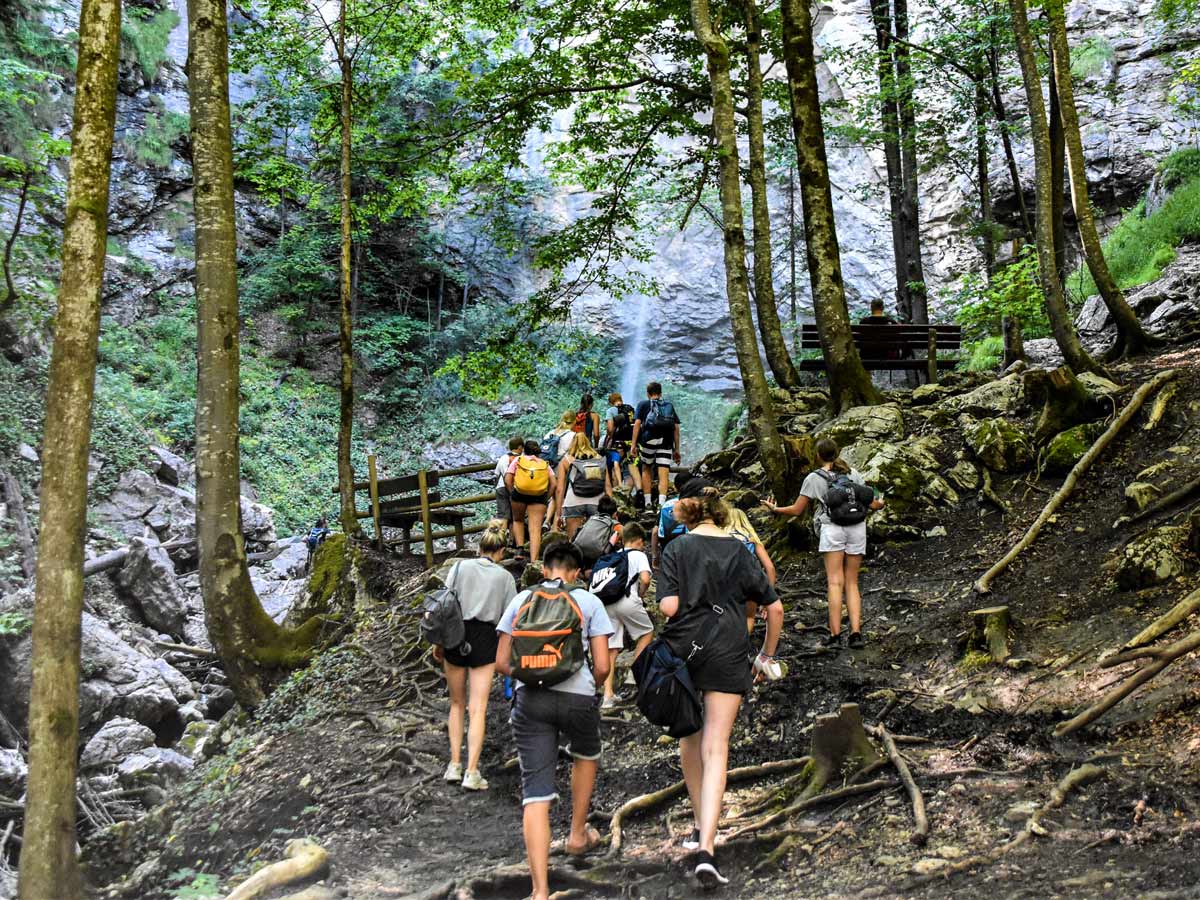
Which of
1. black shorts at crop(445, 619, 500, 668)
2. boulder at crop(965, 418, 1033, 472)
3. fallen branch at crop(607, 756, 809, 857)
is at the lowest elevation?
fallen branch at crop(607, 756, 809, 857)

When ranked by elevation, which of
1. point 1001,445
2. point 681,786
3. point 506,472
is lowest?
point 681,786

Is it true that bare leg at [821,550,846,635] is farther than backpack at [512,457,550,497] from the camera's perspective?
No

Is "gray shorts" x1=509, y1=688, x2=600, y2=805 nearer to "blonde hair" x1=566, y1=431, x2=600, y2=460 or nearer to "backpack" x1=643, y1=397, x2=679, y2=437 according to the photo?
"blonde hair" x1=566, y1=431, x2=600, y2=460

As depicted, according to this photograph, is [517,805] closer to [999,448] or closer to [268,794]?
[268,794]

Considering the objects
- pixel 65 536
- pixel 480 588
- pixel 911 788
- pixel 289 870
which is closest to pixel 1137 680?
pixel 911 788

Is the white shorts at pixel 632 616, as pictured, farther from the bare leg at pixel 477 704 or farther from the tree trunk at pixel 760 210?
the tree trunk at pixel 760 210

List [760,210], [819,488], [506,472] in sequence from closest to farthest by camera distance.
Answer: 1. [819,488]
2. [506,472]
3. [760,210]

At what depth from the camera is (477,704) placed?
6.11 metres

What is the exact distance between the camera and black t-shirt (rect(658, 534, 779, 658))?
4.31 m

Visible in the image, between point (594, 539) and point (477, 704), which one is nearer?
point (477, 704)

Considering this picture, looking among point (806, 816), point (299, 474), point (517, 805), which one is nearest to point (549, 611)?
point (806, 816)

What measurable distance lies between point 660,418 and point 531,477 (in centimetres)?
201

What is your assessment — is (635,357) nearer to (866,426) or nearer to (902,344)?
(902,344)

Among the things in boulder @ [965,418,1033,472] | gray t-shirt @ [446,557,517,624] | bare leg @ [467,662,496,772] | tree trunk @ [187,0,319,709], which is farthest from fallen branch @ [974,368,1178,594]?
tree trunk @ [187,0,319,709]
